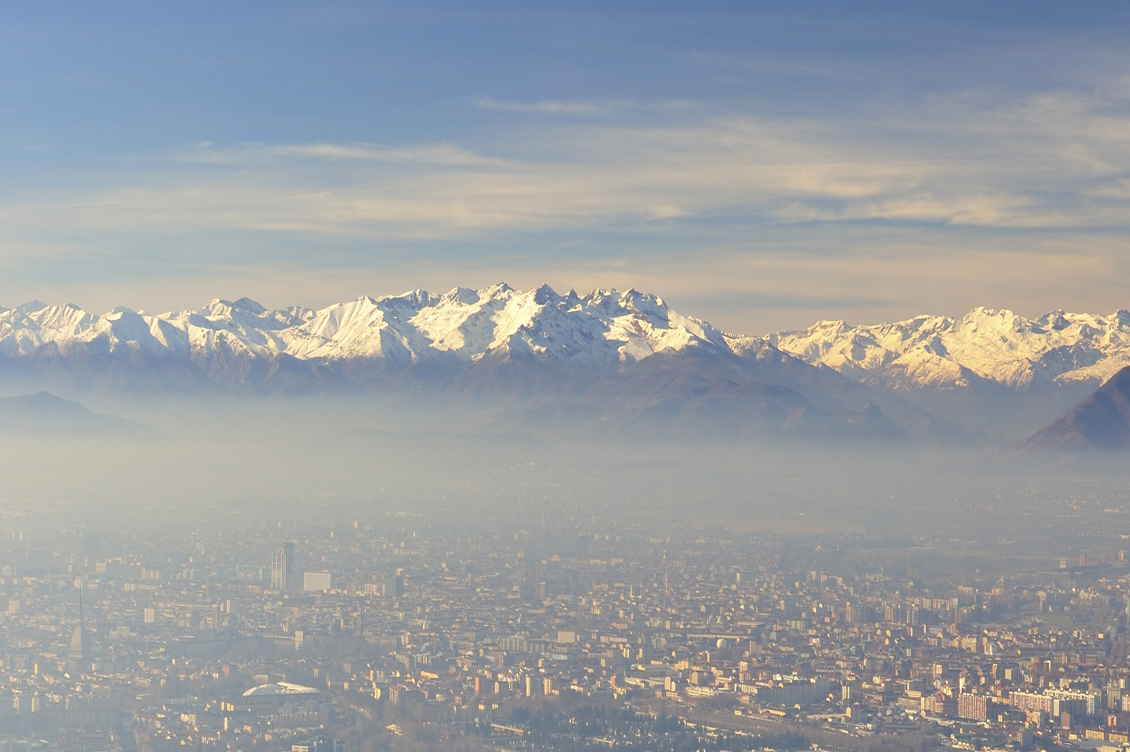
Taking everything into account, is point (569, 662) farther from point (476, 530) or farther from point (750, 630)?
point (476, 530)

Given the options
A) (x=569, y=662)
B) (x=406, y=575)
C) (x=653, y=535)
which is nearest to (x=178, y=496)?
(x=653, y=535)

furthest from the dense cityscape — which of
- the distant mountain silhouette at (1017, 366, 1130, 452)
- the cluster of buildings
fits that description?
the distant mountain silhouette at (1017, 366, 1130, 452)

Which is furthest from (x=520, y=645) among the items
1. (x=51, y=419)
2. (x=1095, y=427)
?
(x=1095, y=427)

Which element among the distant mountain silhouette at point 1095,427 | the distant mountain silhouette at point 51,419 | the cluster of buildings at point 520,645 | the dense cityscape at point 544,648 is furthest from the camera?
the distant mountain silhouette at point 1095,427

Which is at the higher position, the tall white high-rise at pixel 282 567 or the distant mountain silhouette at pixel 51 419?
the distant mountain silhouette at pixel 51 419

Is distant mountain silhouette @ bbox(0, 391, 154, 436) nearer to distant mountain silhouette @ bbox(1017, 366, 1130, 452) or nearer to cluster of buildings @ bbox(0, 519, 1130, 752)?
cluster of buildings @ bbox(0, 519, 1130, 752)

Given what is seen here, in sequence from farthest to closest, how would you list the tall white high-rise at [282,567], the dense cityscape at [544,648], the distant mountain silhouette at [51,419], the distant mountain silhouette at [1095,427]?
the distant mountain silhouette at [1095,427], the distant mountain silhouette at [51,419], the tall white high-rise at [282,567], the dense cityscape at [544,648]

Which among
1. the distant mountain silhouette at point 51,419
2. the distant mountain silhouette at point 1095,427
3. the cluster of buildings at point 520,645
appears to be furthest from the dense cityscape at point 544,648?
the distant mountain silhouette at point 1095,427

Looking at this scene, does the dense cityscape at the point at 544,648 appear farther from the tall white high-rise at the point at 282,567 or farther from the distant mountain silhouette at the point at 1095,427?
the distant mountain silhouette at the point at 1095,427
